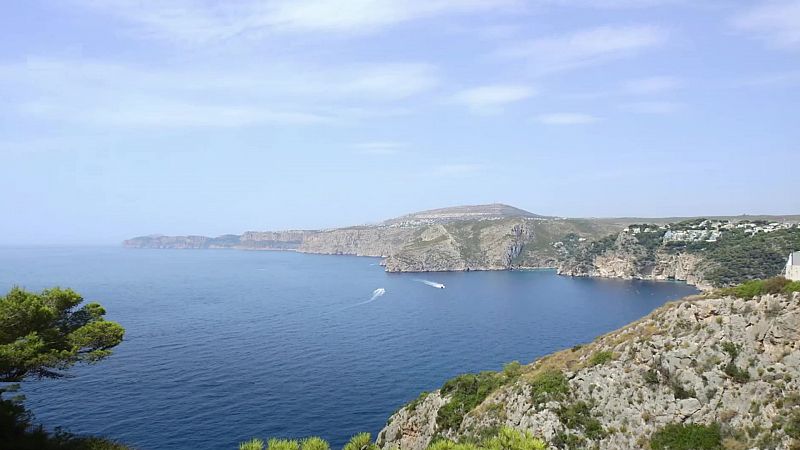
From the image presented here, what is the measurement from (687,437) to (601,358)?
8.16m

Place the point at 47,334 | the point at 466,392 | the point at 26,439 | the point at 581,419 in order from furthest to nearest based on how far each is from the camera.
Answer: the point at 466,392 → the point at 581,419 → the point at 47,334 → the point at 26,439

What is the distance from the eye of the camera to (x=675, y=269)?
19300cm

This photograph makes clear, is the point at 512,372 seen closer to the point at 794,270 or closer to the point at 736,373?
the point at 736,373

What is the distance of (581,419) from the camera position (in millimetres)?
31453

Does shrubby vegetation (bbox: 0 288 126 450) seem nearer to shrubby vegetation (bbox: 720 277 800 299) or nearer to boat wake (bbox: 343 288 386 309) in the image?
shrubby vegetation (bbox: 720 277 800 299)

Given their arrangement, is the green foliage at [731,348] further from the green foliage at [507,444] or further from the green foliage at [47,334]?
the green foliage at [47,334]

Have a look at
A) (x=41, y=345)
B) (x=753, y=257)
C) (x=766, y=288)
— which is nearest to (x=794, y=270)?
(x=766, y=288)

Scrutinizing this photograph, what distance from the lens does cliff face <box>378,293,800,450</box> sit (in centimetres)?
2736

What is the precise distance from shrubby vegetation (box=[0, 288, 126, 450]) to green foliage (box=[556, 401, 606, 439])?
25.5 m

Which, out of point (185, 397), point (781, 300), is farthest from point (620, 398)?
point (185, 397)

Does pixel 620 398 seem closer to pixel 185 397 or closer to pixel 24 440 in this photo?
pixel 24 440

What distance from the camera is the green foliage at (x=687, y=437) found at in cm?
2692

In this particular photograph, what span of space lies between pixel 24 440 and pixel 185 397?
4938cm

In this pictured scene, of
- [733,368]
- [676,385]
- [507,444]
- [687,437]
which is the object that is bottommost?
[687,437]
